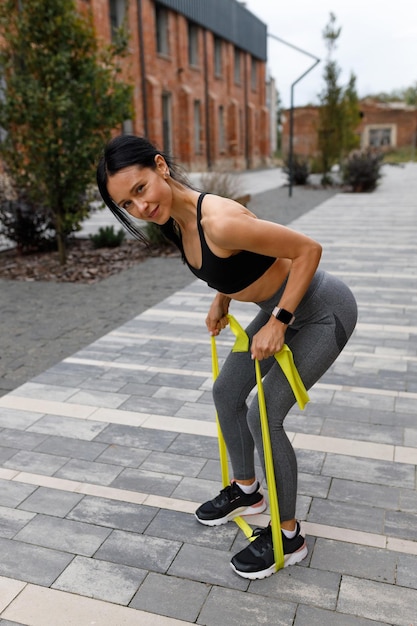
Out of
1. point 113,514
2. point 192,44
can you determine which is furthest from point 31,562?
point 192,44

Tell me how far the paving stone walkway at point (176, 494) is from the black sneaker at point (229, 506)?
2.0 inches

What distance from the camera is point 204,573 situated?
2.64 metres

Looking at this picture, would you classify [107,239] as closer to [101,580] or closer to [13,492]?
[13,492]

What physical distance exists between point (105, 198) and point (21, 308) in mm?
5494

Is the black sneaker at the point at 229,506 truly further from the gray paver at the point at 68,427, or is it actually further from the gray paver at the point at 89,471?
the gray paver at the point at 68,427

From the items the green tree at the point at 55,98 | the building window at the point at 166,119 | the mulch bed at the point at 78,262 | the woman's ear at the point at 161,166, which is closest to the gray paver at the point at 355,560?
the woman's ear at the point at 161,166

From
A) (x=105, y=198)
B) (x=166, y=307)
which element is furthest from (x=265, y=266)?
(x=166, y=307)

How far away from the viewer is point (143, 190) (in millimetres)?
2311

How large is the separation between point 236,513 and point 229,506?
7 centimetres

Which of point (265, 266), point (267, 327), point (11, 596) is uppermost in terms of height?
point (265, 266)

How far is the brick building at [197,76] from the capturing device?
29895 mm

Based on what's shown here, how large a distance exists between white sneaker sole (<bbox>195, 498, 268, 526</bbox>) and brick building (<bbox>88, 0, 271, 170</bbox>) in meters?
24.3

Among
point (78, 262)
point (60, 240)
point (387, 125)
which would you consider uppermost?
point (387, 125)

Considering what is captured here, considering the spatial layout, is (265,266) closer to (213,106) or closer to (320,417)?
(320,417)
